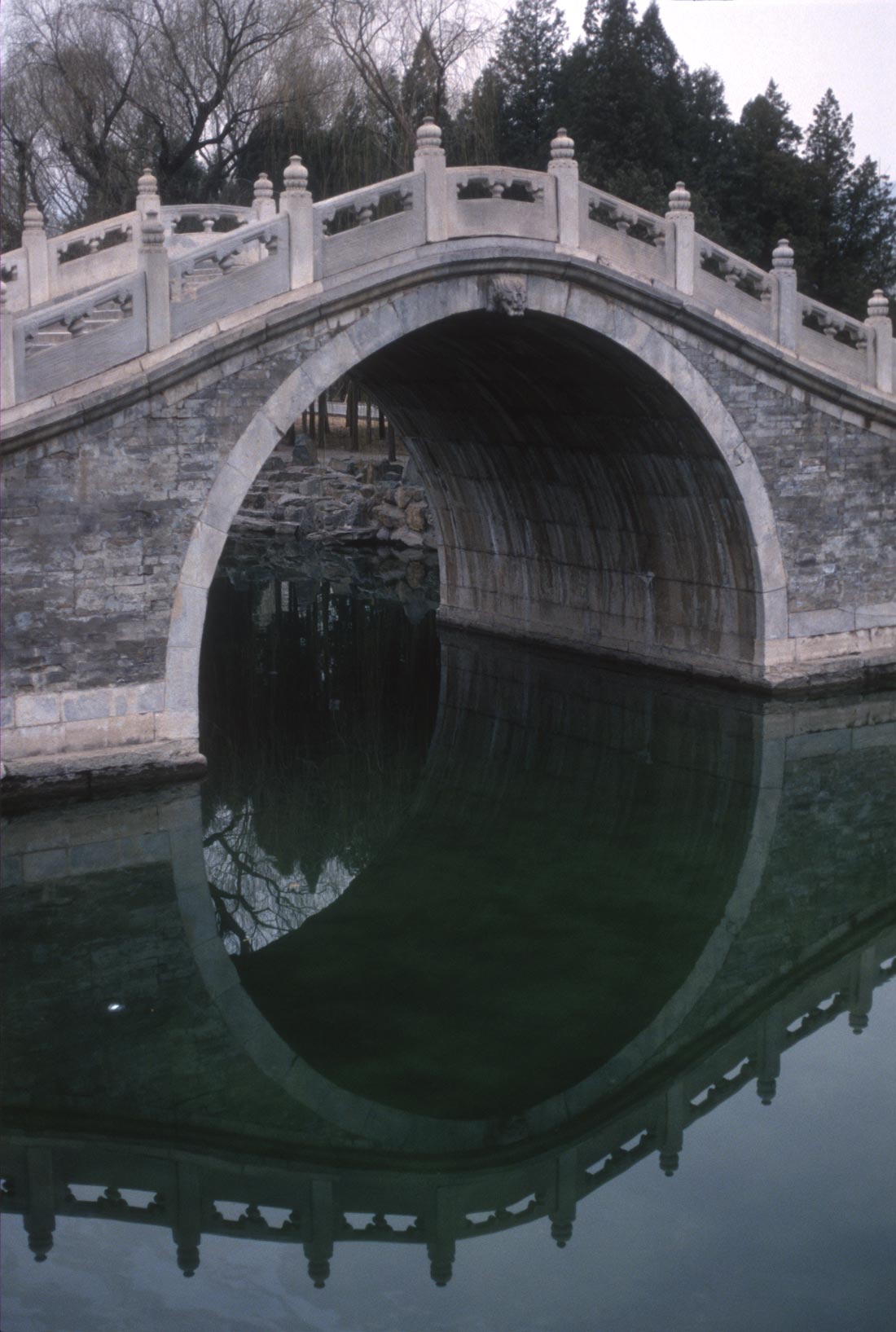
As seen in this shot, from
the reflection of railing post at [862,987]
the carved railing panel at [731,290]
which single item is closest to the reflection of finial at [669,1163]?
the reflection of railing post at [862,987]

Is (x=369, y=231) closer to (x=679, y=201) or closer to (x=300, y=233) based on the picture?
(x=300, y=233)

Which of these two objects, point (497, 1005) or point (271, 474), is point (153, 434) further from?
point (271, 474)

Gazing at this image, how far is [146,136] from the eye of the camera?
24688 mm

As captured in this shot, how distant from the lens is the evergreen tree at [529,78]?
29.5 meters

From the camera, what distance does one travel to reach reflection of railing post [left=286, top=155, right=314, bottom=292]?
38.8ft

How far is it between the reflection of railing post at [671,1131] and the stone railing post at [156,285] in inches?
254

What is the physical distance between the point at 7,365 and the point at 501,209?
4.38 meters

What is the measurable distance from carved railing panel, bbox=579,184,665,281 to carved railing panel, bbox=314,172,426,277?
1.59m

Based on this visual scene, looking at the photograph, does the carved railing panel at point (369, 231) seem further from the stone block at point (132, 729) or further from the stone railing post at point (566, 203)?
the stone block at point (132, 729)

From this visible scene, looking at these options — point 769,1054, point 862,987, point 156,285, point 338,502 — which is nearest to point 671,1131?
point 769,1054

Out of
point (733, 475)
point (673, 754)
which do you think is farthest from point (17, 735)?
point (733, 475)

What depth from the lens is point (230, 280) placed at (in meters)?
11.6

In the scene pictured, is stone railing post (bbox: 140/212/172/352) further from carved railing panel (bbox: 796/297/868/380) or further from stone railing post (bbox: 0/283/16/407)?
carved railing panel (bbox: 796/297/868/380)

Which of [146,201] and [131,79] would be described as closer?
[146,201]
